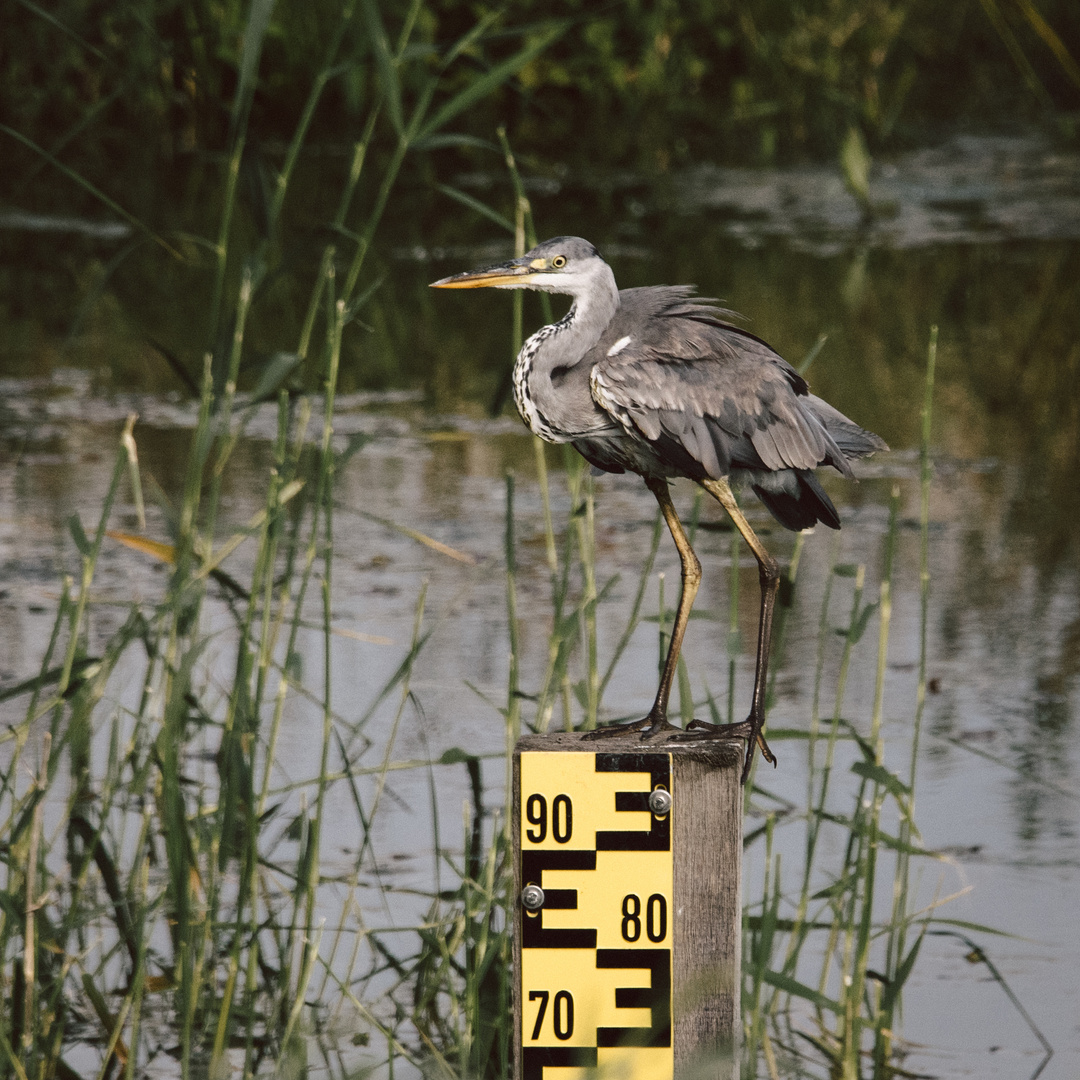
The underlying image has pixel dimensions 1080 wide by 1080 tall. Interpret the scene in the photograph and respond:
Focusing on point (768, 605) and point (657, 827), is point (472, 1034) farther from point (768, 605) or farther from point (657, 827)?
point (768, 605)

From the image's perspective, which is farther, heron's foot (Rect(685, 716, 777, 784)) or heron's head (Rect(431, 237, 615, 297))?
heron's foot (Rect(685, 716, 777, 784))

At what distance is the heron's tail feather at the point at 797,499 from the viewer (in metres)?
2.81

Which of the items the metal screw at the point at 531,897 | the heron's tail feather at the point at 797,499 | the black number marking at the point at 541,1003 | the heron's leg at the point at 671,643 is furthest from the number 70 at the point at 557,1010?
the heron's tail feather at the point at 797,499

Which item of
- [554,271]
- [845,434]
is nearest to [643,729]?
[845,434]

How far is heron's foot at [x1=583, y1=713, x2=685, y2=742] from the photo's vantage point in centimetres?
277

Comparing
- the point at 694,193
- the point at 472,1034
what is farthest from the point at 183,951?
the point at 694,193

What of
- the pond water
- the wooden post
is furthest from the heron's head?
the pond water

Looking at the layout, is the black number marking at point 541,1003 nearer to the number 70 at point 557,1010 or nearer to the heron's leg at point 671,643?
the number 70 at point 557,1010

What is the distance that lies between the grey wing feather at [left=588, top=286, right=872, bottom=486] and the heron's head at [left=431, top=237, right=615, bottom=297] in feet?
0.33

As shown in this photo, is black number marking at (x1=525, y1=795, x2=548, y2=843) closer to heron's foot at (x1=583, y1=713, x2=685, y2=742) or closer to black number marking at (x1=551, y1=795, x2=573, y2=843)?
black number marking at (x1=551, y1=795, x2=573, y2=843)

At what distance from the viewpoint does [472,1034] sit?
285 cm

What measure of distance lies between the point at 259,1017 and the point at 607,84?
1130 centimetres

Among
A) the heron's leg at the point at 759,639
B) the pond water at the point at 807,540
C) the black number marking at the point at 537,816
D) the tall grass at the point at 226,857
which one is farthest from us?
the pond water at the point at 807,540

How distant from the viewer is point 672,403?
2.61 meters
